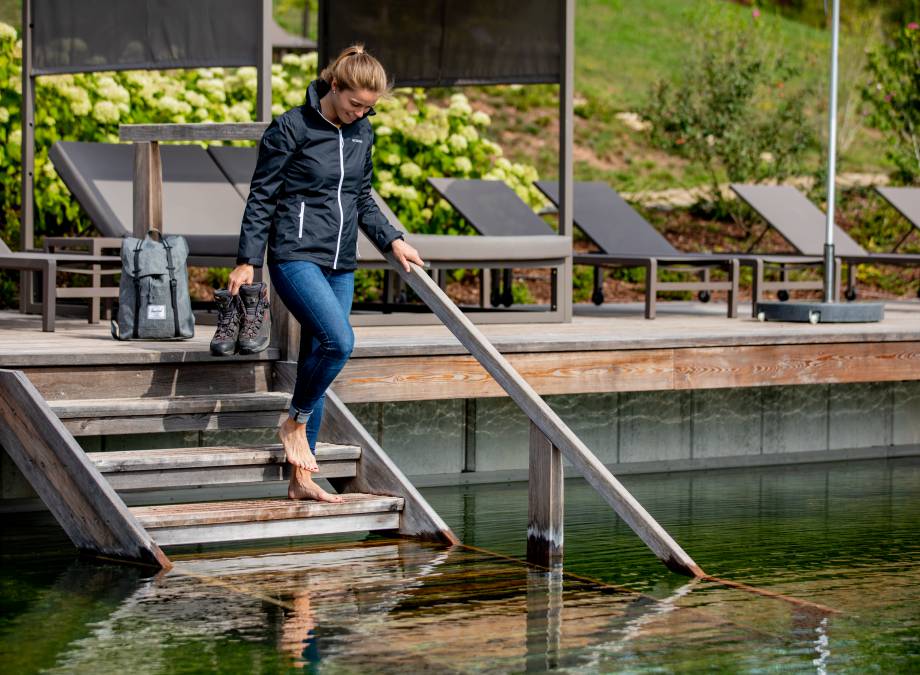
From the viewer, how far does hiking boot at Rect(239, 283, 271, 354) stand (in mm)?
6594

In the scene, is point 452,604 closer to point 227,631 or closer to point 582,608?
point 582,608

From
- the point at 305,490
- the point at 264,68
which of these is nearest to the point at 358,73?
the point at 305,490

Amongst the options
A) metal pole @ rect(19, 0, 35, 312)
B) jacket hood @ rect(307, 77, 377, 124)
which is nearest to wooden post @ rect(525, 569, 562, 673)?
jacket hood @ rect(307, 77, 377, 124)

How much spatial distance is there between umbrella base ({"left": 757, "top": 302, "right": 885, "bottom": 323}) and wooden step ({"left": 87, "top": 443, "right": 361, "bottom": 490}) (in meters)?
3.64

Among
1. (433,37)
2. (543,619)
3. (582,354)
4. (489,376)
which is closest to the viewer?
(543,619)

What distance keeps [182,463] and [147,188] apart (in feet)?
4.96

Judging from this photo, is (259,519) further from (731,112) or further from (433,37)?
(731,112)

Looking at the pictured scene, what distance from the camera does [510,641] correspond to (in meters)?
4.80

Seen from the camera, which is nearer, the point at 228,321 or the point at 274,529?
the point at 274,529

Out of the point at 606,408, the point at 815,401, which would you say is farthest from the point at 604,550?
the point at 815,401

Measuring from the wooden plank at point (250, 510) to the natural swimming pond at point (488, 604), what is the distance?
16cm

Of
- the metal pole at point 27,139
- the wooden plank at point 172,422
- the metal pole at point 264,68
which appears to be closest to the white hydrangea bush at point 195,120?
the metal pole at point 27,139

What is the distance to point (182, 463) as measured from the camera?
6.21 metres

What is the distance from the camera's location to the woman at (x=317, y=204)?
567 cm
